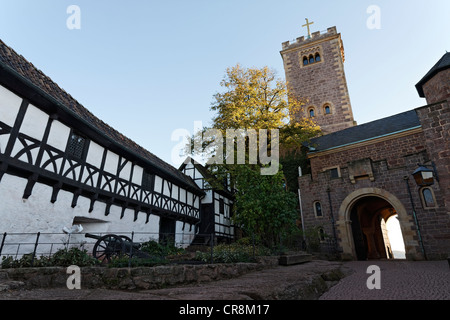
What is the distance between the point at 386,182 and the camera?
1375 cm

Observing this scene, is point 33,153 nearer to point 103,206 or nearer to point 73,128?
point 73,128

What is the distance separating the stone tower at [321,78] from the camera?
83.2 ft

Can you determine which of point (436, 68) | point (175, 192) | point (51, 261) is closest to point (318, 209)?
point (175, 192)

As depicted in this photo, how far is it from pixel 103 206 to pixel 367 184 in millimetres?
13449

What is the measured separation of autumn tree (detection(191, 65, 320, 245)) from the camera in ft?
37.9

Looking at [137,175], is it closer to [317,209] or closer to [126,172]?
[126,172]

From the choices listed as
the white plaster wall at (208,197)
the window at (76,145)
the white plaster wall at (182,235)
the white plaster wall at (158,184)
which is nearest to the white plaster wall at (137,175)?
the white plaster wall at (158,184)

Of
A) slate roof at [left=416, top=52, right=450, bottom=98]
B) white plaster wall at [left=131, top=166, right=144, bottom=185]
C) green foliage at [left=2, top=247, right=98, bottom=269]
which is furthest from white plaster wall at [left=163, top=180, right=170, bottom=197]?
slate roof at [left=416, top=52, right=450, bottom=98]

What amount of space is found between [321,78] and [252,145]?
15.6 metres

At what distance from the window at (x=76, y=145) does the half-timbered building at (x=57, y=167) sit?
1cm
